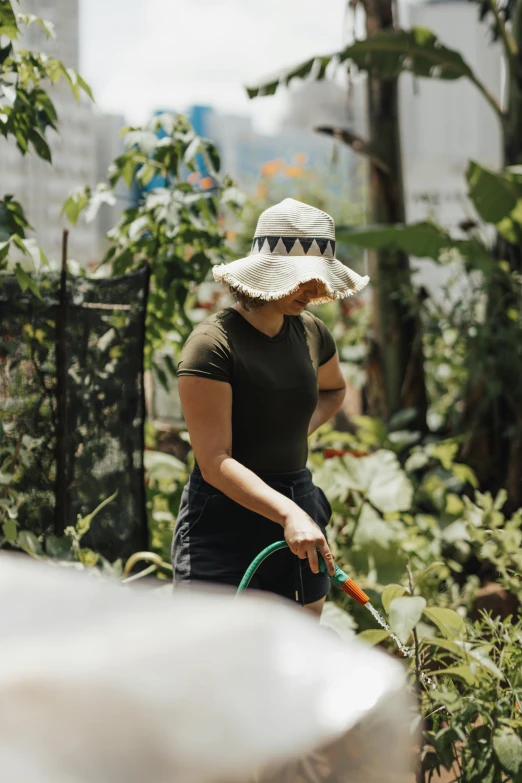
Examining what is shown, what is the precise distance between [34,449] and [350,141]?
2931 mm

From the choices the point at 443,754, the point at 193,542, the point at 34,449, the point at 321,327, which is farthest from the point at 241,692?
the point at 34,449

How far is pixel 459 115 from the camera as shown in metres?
21.0

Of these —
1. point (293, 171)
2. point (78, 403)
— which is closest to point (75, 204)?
point (78, 403)

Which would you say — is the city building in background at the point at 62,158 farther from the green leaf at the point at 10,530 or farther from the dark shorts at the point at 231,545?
the dark shorts at the point at 231,545

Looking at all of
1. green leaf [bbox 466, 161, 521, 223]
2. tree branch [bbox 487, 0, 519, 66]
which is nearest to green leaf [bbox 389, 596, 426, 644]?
green leaf [bbox 466, 161, 521, 223]

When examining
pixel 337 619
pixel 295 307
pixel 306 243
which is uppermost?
pixel 306 243

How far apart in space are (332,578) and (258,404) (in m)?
0.45

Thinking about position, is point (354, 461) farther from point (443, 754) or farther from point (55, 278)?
point (443, 754)

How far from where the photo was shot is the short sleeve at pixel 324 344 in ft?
8.14

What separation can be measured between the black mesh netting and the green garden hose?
1213 mm

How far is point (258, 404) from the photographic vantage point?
2.17 meters

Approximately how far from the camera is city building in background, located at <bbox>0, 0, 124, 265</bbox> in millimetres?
6527

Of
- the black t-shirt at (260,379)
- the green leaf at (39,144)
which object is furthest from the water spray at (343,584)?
the green leaf at (39,144)

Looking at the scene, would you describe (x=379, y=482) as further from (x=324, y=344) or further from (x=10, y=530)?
(x=10, y=530)
